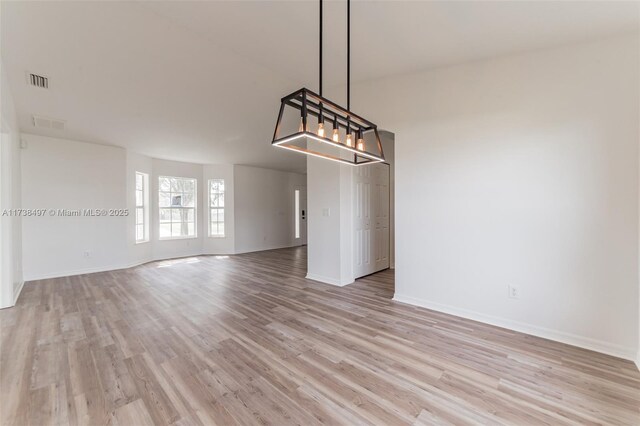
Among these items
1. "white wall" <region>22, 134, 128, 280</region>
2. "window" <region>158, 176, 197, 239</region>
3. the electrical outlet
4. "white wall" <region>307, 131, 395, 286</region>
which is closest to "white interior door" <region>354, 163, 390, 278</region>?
"white wall" <region>307, 131, 395, 286</region>

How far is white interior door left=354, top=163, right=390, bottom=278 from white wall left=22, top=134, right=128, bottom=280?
5.09 m

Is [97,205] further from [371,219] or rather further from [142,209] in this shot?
[371,219]

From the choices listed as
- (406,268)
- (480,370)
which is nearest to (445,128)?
(406,268)

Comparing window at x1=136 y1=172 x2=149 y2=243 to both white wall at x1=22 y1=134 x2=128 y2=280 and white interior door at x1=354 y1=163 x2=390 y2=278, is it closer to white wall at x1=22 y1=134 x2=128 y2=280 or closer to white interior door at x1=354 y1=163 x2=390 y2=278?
white wall at x1=22 y1=134 x2=128 y2=280

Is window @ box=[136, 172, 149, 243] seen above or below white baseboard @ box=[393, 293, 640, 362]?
above

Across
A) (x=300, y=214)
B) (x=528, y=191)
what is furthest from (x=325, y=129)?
(x=300, y=214)

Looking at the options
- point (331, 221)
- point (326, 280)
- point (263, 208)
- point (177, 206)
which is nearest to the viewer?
point (331, 221)

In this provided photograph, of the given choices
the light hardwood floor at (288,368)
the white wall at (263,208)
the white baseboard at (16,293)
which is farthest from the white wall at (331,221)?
the white baseboard at (16,293)

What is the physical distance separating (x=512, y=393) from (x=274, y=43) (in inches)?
145

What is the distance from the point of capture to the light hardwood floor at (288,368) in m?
1.65

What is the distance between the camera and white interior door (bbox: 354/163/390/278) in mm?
4574

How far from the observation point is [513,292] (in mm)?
2805

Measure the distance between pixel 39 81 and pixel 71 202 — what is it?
2725 mm

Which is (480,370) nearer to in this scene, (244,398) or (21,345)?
(244,398)
